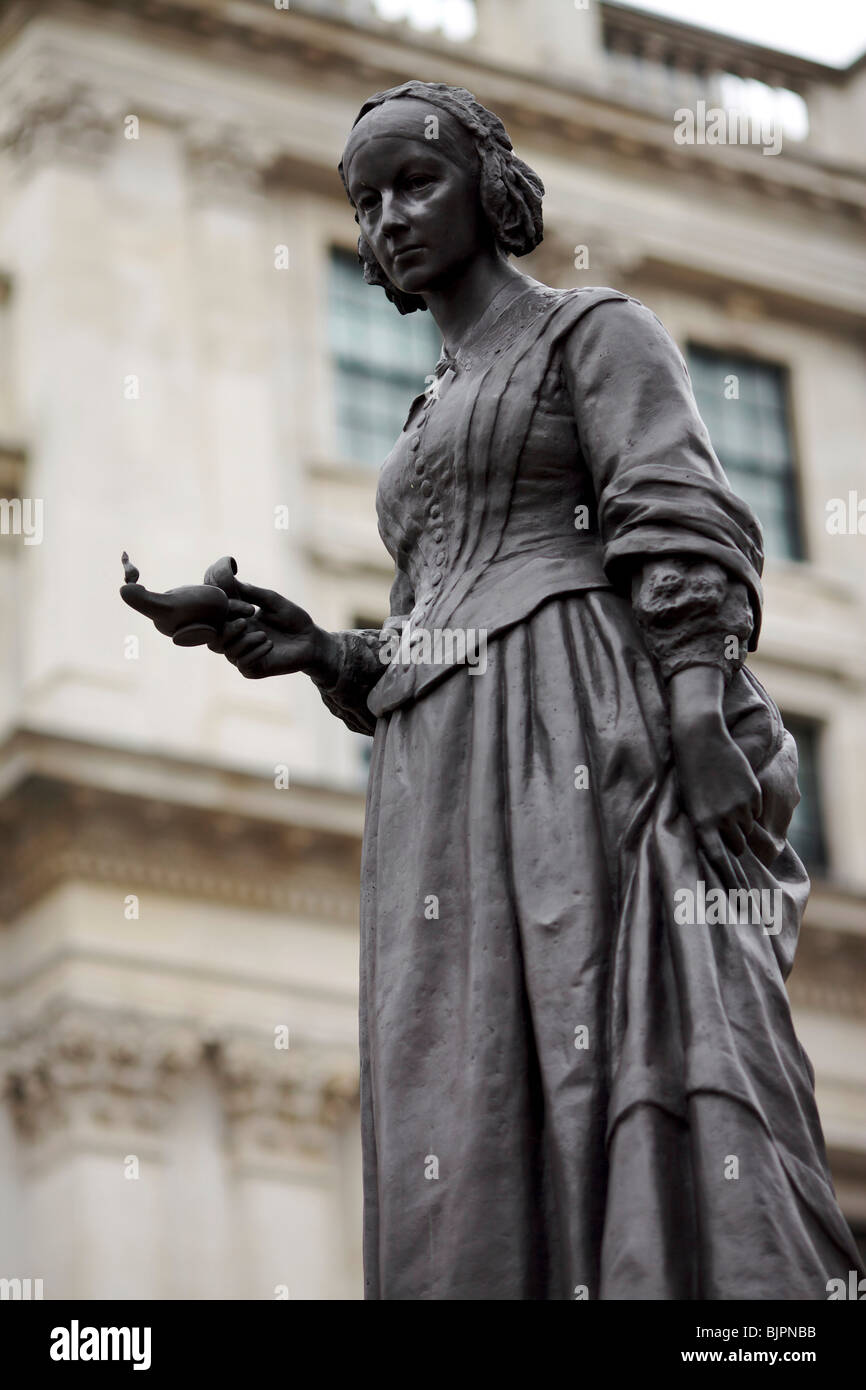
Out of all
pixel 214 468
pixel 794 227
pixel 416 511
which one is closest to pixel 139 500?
pixel 214 468

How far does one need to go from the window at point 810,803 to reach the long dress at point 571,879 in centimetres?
2443

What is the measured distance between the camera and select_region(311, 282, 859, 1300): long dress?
16.2 ft

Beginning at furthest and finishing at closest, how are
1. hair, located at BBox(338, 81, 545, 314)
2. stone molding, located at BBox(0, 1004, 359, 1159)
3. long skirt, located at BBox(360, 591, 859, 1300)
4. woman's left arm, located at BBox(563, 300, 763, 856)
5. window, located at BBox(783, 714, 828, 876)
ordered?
window, located at BBox(783, 714, 828, 876), stone molding, located at BBox(0, 1004, 359, 1159), hair, located at BBox(338, 81, 545, 314), woman's left arm, located at BBox(563, 300, 763, 856), long skirt, located at BBox(360, 591, 859, 1300)

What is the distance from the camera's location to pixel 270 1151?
25391 mm

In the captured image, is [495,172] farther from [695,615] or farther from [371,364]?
[371,364]

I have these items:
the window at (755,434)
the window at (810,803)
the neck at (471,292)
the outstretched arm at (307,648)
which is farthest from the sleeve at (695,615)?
the window at (755,434)

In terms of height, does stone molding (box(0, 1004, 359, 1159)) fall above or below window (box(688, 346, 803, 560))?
below

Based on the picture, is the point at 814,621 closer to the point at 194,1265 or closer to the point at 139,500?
the point at 139,500

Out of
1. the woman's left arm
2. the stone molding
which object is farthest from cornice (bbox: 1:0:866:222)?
the woman's left arm

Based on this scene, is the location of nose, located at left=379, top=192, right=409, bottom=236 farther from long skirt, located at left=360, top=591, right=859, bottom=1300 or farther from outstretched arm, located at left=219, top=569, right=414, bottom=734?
long skirt, located at left=360, top=591, right=859, bottom=1300

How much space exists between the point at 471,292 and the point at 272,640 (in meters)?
0.80

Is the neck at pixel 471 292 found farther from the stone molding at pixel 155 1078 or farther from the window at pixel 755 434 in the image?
the window at pixel 755 434

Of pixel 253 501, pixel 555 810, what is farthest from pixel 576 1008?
pixel 253 501

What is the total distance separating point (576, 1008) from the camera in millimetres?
5129
